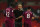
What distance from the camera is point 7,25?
5.27 m

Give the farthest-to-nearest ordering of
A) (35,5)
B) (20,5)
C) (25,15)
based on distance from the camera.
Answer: (35,5)
(25,15)
(20,5)

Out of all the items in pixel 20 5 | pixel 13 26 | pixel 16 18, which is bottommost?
pixel 13 26

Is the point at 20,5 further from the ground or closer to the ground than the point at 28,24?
further from the ground

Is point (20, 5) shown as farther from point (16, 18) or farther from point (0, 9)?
point (0, 9)

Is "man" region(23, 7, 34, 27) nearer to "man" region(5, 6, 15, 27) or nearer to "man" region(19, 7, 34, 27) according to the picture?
"man" region(19, 7, 34, 27)

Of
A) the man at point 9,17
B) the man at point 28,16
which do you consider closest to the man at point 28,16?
the man at point 28,16

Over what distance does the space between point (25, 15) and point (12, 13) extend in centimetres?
66

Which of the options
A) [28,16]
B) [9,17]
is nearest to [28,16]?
[28,16]

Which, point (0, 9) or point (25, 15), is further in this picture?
point (0, 9)

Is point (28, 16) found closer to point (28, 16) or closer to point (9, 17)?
point (28, 16)

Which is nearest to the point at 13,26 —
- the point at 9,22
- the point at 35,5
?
the point at 9,22

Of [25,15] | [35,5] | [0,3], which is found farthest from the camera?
[0,3]

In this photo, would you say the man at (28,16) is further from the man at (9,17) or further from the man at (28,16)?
the man at (9,17)

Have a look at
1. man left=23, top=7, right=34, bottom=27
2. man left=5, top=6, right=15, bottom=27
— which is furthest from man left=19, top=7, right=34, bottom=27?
man left=5, top=6, right=15, bottom=27
